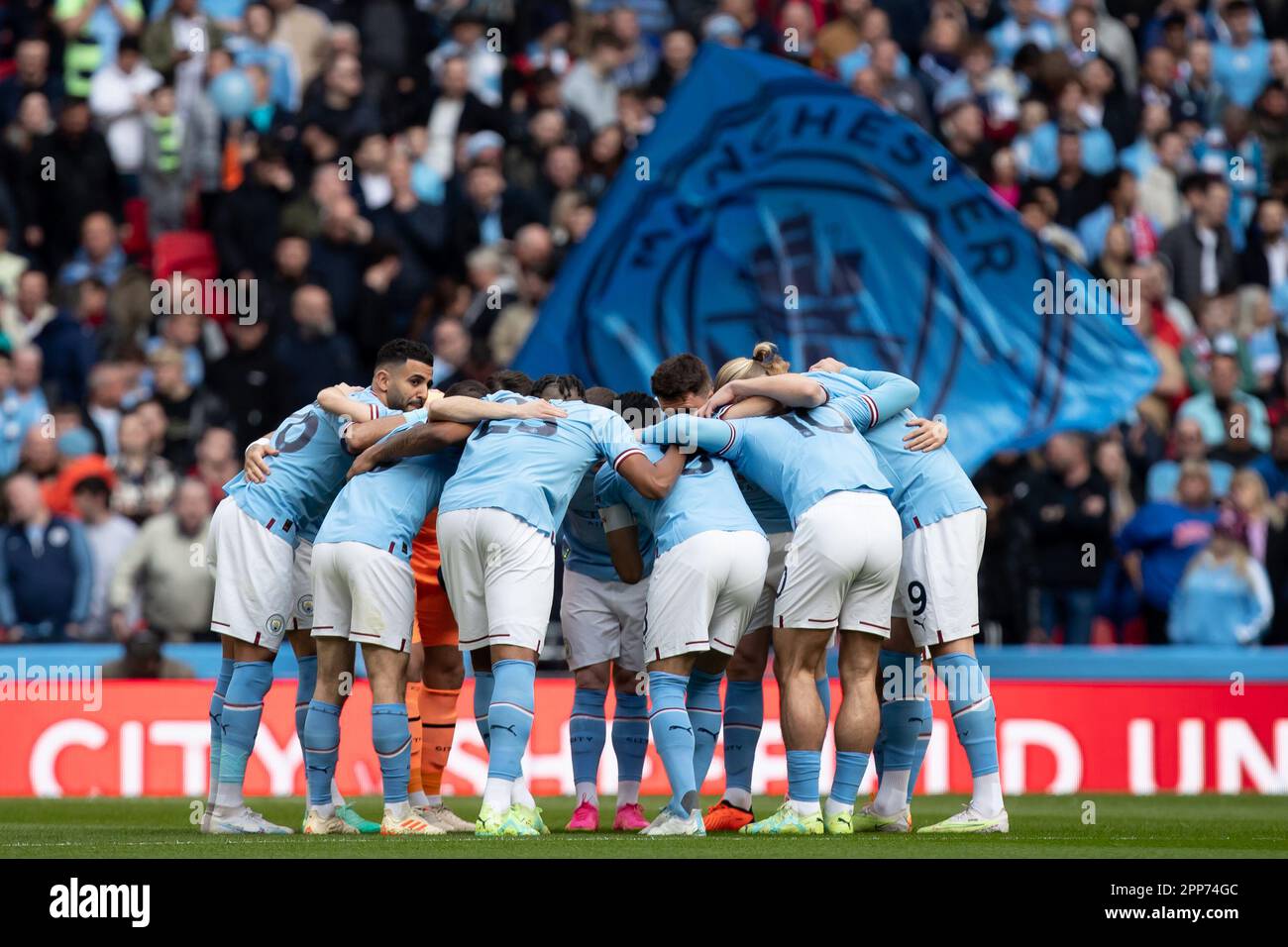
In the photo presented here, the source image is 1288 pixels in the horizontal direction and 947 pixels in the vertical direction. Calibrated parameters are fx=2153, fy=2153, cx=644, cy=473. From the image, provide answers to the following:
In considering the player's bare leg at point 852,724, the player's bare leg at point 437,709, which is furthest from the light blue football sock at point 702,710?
the player's bare leg at point 437,709

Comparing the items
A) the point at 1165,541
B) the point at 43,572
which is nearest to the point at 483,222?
the point at 43,572

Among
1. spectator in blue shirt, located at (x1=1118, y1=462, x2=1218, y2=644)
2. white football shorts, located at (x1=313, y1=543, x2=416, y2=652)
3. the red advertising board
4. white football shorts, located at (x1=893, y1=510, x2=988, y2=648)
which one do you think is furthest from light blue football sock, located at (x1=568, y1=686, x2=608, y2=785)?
spectator in blue shirt, located at (x1=1118, y1=462, x2=1218, y2=644)

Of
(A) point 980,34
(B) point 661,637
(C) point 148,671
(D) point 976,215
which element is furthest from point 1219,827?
(A) point 980,34

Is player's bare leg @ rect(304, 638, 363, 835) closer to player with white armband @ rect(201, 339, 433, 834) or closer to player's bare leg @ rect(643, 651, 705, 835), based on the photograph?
player with white armband @ rect(201, 339, 433, 834)

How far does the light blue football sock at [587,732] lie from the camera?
12.1 meters

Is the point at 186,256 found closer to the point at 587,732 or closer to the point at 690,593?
the point at 587,732

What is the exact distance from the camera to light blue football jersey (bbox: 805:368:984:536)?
38.4ft

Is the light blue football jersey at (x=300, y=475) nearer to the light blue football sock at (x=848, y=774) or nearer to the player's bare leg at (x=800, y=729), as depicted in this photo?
the player's bare leg at (x=800, y=729)

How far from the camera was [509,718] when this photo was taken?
10.6 m

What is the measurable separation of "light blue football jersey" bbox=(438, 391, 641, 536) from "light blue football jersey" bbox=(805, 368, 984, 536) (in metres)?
1.29

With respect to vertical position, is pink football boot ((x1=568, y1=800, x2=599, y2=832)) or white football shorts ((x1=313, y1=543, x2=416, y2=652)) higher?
white football shorts ((x1=313, y1=543, x2=416, y2=652))

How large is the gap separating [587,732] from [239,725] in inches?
75.9

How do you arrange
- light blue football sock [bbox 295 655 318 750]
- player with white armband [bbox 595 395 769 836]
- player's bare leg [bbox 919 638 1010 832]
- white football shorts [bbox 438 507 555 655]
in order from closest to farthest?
white football shorts [bbox 438 507 555 655] → player with white armband [bbox 595 395 769 836] → player's bare leg [bbox 919 638 1010 832] → light blue football sock [bbox 295 655 318 750]

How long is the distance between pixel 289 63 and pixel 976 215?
300 inches
